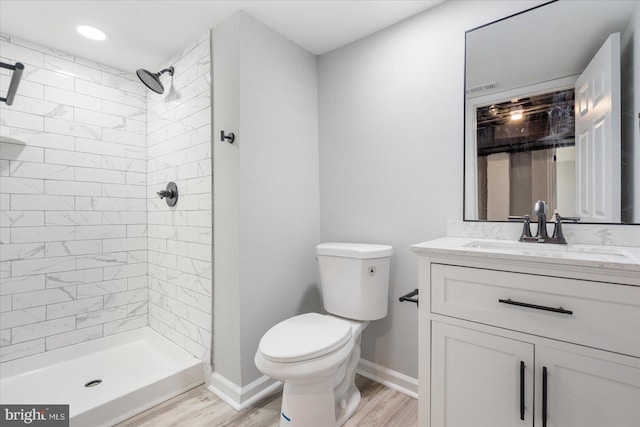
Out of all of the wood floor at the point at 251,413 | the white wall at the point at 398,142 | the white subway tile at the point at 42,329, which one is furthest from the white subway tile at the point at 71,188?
the white wall at the point at 398,142

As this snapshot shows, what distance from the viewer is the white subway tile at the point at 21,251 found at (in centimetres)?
191

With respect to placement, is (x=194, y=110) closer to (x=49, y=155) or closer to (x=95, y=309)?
(x=49, y=155)

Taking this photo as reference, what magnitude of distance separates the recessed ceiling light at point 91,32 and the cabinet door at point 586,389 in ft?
9.07

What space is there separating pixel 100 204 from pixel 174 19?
1424 mm

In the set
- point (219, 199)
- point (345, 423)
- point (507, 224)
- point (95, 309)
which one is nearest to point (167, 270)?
point (95, 309)

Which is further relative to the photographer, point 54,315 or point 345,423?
point 54,315

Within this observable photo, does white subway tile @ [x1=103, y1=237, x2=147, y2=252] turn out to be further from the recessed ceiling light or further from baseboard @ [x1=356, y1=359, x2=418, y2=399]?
baseboard @ [x1=356, y1=359, x2=418, y2=399]

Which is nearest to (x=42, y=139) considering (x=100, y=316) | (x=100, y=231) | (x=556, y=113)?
(x=100, y=231)

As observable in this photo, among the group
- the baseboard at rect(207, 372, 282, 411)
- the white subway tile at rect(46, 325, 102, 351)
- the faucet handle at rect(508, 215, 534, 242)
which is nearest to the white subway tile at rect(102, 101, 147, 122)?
the white subway tile at rect(46, 325, 102, 351)

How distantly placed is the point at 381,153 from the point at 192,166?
4.09 feet

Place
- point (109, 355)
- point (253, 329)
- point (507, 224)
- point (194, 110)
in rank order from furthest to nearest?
point (109, 355), point (194, 110), point (253, 329), point (507, 224)

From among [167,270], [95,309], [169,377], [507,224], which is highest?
[507,224]

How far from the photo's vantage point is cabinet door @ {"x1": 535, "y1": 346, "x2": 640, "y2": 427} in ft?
2.94

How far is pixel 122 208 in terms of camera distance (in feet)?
7.93
